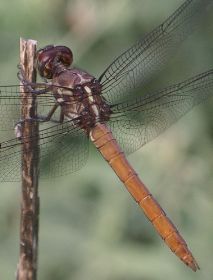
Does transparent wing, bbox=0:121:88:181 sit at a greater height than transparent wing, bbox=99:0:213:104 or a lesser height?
lesser

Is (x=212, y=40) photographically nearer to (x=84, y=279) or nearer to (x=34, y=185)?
(x=84, y=279)

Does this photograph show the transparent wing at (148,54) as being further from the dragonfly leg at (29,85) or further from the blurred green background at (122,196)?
the dragonfly leg at (29,85)

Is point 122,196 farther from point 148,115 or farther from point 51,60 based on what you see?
point 51,60

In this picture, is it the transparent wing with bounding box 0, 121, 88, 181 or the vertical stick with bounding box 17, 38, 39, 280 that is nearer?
the vertical stick with bounding box 17, 38, 39, 280

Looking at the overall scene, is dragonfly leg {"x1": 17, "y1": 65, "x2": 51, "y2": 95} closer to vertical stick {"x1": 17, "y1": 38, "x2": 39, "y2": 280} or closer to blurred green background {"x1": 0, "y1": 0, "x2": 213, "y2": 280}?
vertical stick {"x1": 17, "y1": 38, "x2": 39, "y2": 280}

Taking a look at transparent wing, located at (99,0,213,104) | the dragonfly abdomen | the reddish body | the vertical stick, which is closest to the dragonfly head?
the reddish body

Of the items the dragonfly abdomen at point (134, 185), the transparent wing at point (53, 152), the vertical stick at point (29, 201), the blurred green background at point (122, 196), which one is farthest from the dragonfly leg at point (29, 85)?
the blurred green background at point (122, 196)

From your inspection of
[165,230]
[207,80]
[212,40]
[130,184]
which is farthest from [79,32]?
[165,230]
